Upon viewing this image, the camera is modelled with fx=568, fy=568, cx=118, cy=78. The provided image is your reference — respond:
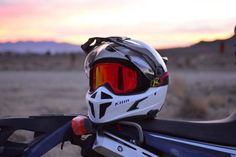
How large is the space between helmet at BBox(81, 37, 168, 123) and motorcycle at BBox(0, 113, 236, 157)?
94 mm

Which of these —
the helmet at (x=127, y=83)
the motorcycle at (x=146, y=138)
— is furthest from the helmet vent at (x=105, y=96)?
the motorcycle at (x=146, y=138)

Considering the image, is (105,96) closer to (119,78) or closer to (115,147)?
(119,78)

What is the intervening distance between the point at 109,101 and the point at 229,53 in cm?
5448

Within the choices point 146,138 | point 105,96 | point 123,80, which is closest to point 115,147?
point 146,138

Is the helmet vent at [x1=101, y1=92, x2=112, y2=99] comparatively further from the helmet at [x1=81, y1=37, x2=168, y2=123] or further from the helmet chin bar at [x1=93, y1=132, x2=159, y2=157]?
the helmet chin bar at [x1=93, y1=132, x2=159, y2=157]

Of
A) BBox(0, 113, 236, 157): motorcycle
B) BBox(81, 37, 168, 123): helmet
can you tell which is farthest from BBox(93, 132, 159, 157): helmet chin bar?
BBox(81, 37, 168, 123): helmet

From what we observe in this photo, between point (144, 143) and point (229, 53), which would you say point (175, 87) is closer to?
point (144, 143)

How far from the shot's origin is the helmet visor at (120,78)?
3.84 metres

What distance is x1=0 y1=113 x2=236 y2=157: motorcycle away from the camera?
12.4 ft

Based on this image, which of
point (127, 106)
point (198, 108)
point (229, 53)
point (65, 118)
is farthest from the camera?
point (229, 53)

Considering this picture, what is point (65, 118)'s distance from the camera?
163 inches

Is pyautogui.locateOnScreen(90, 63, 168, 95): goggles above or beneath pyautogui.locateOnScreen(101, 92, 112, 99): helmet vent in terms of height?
above

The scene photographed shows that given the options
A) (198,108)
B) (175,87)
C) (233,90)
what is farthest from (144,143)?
(233,90)

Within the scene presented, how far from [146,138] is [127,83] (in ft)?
1.29
